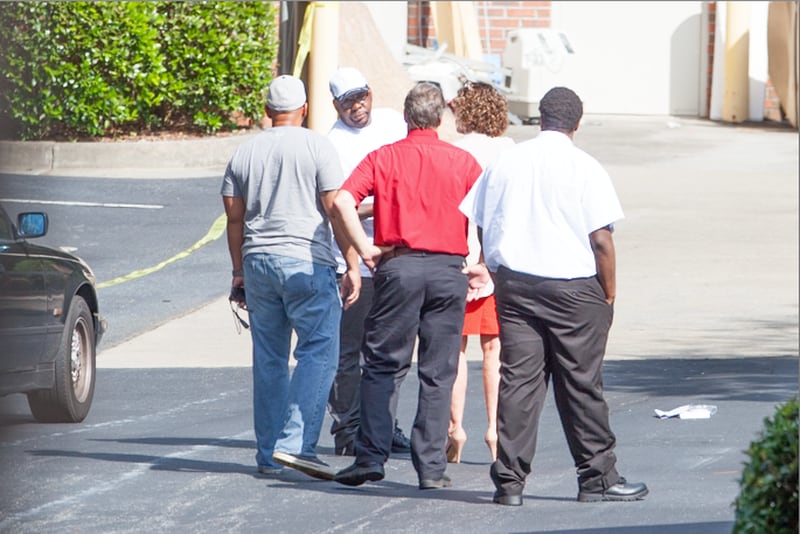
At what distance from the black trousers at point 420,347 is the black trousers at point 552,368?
0.32 meters

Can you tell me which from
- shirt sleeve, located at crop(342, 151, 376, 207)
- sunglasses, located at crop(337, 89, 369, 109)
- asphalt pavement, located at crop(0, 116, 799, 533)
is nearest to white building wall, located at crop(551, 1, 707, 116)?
asphalt pavement, located at crop(0, 116, 799, 533)

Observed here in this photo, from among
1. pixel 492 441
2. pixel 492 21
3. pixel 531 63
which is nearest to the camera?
pixel 492 441

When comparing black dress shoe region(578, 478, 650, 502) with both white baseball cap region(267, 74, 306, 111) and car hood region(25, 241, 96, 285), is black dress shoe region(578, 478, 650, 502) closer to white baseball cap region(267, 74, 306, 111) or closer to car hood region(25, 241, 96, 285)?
white baseball cap region(267, 74, 306, 111)

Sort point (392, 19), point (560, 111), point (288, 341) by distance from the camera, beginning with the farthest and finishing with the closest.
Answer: point (392, 19), point (288, 341), point (560, 111)

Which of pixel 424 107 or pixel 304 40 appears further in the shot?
pixel 304 40

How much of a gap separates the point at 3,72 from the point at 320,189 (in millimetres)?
12500

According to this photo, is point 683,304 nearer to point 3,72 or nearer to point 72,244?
point 72,244

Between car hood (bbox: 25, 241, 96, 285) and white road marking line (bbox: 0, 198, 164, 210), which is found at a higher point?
car hood (bbox: 25, 241, 96, 285)

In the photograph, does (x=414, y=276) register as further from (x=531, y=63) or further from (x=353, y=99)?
(x=531, y=63)

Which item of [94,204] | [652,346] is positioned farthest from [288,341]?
[94,204]

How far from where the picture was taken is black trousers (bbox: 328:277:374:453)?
771 cm

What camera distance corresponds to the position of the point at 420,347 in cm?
700

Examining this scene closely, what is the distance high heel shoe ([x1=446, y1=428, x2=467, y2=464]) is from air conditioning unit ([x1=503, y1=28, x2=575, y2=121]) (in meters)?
18.2

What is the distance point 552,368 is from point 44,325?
2764 millimetres
